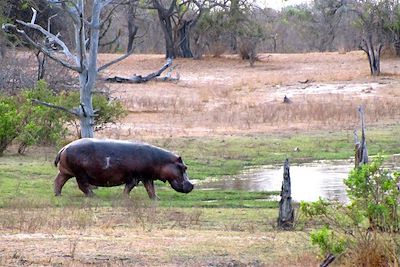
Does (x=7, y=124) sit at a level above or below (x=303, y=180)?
above

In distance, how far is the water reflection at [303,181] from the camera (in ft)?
54.3

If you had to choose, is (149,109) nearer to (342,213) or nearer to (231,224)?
(231,224)

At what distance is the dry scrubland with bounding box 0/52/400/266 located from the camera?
923cm

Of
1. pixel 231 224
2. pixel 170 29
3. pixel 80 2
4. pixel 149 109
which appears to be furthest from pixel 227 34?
pixel 231 224

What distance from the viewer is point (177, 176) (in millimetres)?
15750

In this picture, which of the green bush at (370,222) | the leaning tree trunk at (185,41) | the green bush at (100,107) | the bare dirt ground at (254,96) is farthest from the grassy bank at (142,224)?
the leaning tree trunk at (185,41)

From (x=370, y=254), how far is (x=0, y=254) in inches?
139

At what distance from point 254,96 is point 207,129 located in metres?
8.14

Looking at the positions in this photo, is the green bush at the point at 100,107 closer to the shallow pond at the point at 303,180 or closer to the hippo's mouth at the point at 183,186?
the shallow pond at the point at 303,180

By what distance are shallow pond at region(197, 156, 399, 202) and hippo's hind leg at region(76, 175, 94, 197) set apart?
2.71 meters

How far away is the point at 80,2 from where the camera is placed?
16.9 m

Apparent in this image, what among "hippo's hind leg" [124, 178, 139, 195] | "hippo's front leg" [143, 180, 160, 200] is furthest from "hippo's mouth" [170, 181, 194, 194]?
→ "hippo's hind leg" [124, 178, 139, 195]

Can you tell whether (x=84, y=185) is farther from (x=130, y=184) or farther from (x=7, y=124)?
(x=7, y=124)

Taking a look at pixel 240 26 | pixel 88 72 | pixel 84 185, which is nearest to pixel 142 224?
pixel 84 185
